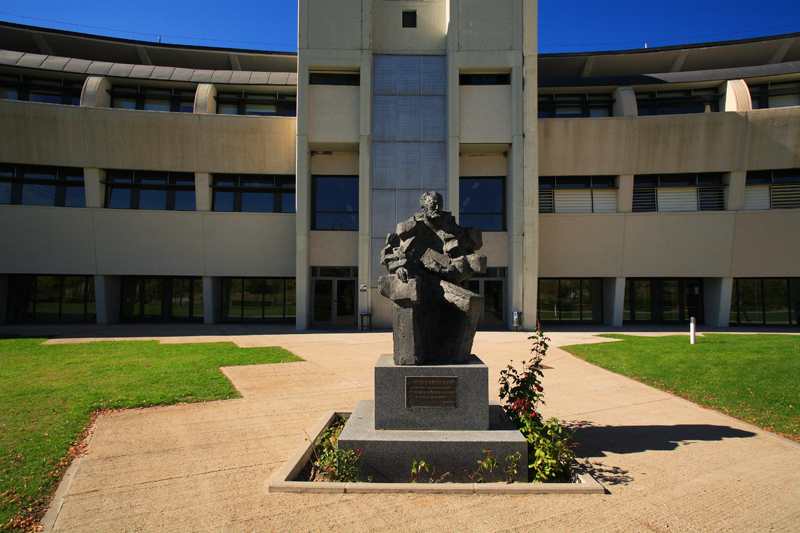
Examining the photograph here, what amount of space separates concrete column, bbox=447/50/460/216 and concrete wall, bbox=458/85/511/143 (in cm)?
46

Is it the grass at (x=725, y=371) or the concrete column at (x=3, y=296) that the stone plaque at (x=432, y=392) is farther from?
the concrete column at (x=3, y=296)

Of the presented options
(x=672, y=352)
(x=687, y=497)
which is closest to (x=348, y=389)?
(x=687, y=497)

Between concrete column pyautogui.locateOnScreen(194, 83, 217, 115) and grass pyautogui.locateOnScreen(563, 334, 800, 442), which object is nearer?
grass pyautogui.locateOnScreen(563, 334, 800, 442)

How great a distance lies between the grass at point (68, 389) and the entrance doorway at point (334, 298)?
23.3 ft

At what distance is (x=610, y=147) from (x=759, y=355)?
1293 centimetres

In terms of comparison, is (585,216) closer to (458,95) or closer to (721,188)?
(721,188)

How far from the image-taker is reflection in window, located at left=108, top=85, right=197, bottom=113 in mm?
21828

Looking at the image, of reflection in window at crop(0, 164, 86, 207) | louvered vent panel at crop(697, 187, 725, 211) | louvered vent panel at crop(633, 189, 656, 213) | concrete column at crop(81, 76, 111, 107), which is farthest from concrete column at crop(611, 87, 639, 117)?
reflection in window at crop(0, 164, 86, 207)

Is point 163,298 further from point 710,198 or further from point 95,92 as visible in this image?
point 710,198

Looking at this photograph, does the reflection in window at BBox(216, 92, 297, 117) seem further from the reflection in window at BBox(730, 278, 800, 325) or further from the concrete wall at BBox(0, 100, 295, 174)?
the reflection in window at BBox(730, 278, 800, 325)

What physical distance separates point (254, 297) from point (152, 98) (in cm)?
1191

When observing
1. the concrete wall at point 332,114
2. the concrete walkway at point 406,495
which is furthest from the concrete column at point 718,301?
the concrete wall at point 332,114

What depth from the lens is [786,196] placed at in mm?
20422

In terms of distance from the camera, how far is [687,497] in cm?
388
